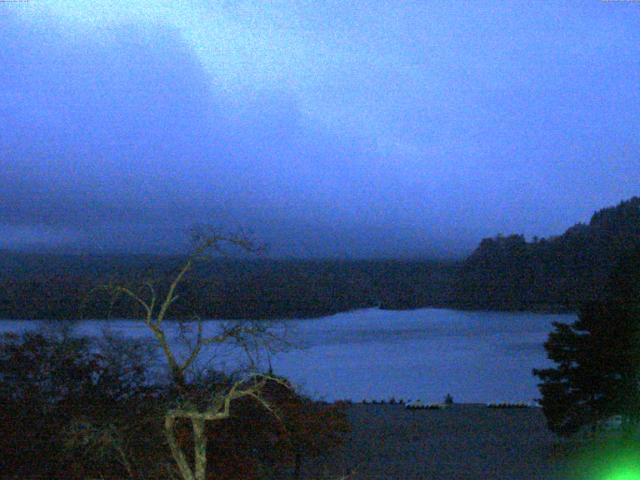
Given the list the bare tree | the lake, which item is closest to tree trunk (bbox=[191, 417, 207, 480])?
the bare tree

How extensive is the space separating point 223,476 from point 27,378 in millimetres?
3801

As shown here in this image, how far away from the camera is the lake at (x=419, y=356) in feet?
141

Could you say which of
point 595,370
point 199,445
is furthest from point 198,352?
point 595,370

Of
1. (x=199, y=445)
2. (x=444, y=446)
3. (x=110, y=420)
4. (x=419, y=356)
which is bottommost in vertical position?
(x=419, y=356)

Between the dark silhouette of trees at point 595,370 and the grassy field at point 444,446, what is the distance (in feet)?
5.18

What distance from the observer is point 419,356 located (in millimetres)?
59312

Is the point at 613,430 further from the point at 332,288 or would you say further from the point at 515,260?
the point at 515,260

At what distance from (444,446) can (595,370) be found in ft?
16.7

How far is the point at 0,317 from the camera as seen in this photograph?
76.0 feet

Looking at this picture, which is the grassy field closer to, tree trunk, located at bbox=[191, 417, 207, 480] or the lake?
the lake

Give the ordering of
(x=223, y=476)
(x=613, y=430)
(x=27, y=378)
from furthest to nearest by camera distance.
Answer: (x=613, y=430) → (x=27, y=378) → (x=223, y=476)

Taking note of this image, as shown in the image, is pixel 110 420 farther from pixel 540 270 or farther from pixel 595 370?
pixel 540 270

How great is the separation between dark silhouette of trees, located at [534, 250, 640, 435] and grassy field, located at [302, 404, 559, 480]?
1.58 meters

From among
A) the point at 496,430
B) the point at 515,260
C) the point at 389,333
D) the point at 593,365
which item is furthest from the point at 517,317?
the point at 593,365
